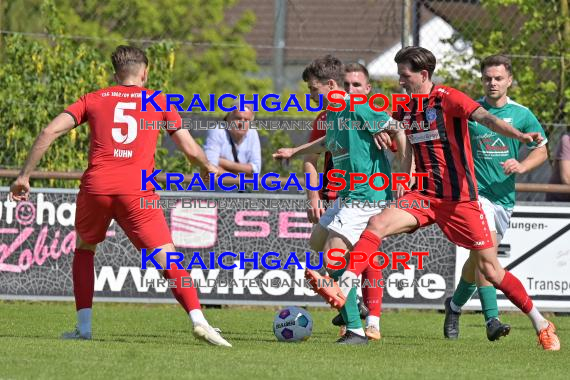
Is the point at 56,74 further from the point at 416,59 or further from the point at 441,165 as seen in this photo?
the point at 441,165

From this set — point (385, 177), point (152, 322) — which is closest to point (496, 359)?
point (385, 177)

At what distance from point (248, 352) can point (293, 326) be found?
3.85ft

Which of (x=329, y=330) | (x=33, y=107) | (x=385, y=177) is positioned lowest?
(x=329, y=330)

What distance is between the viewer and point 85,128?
45.0 ft

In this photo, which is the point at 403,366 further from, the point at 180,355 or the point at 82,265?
the point at 82,265

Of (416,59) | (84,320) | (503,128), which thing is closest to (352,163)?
(416,59)

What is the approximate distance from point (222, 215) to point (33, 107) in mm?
2513

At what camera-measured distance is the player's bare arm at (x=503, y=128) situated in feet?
26.1

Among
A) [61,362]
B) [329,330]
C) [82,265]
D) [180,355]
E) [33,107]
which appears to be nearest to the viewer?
[61,362]

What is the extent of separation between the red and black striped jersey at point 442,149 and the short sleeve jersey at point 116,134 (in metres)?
1.77

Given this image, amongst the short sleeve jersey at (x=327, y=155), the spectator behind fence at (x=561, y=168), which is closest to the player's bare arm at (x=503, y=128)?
the short sleeve jersey at (x=327, y=155)

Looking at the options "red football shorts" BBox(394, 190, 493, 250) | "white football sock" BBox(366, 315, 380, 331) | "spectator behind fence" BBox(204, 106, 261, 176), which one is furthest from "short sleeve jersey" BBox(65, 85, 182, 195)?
"spectator behind fence" BBox(204, 106, 261, 176)

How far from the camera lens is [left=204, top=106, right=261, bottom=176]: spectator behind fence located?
42.5 ft

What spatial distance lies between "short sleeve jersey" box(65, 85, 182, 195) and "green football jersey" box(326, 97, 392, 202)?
4.48ft
